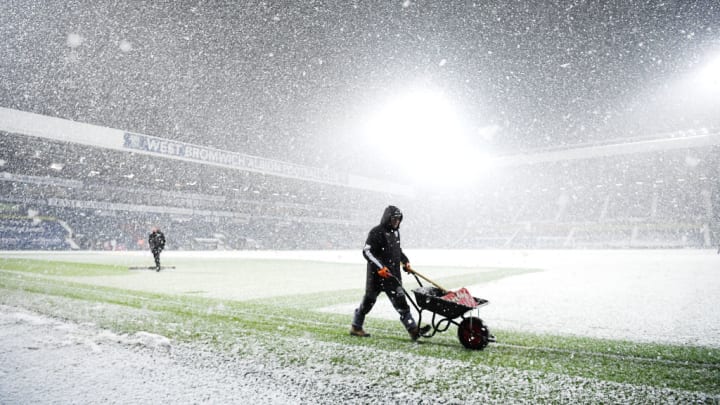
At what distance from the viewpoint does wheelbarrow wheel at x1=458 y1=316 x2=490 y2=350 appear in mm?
4734

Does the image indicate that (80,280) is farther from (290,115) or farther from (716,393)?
(290,115)

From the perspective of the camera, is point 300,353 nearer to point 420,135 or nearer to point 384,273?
point 384,273

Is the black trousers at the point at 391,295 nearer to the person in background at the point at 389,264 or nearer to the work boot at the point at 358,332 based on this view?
the person in background at the point at 389,264

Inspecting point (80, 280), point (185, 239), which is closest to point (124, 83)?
point (80, 280)

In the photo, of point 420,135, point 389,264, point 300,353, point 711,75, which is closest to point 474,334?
point 389,264

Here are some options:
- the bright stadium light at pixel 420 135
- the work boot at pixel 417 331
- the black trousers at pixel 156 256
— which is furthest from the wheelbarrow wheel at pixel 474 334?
the bright stadium light at pixel 420 135

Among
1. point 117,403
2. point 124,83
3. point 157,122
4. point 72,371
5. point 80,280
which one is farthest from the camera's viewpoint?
point 157,122

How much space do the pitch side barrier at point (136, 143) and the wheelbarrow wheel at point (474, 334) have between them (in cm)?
2790

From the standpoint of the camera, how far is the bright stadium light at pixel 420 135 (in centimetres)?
2784

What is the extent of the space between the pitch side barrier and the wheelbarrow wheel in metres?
27.9

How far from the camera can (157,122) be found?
25.4 m

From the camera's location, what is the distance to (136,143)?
27.7m

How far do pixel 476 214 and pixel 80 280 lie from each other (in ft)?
191

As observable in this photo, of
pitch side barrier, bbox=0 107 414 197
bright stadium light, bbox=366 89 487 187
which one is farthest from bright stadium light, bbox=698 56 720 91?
pitch side barrier, bbox=0 107 414 197
